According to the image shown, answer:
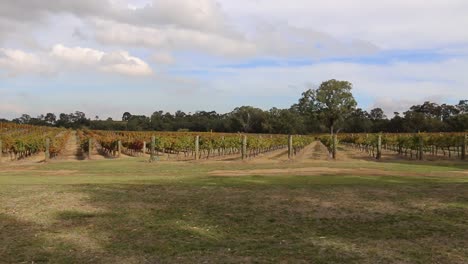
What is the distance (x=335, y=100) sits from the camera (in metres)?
103

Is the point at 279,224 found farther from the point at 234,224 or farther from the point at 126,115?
the point at 126,115

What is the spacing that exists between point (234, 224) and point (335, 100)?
97528 mm

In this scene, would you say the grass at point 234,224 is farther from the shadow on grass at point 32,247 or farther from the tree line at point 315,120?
the tree line at point 315,120

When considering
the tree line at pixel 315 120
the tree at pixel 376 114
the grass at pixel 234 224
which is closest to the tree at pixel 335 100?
the tree line at pixel 315 120

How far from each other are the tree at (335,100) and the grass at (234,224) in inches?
3601

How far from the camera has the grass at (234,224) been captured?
6.54 m

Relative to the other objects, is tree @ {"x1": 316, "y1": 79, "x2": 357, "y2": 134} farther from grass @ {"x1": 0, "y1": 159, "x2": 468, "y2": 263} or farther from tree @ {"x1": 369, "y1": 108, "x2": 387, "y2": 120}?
grass @ {"x1": 0, "y1": 159, "x2": 468, "y2": 263}

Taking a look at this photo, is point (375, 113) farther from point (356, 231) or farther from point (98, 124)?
point (356, 231)

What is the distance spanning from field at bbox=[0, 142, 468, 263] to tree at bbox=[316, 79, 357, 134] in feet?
299

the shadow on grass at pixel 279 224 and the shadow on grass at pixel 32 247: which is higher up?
the shadow on grass at pixel 279 224

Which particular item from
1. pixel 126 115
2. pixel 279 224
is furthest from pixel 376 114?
pixel 279 224

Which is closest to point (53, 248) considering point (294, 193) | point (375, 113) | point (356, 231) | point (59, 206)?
point (59, 206)

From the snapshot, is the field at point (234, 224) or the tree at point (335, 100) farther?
the tree at point (335, 100)

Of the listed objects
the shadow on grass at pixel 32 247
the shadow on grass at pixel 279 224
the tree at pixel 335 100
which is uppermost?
the tree at pixel 335 100
